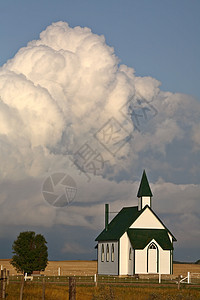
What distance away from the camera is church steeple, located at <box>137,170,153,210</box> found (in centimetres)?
7712

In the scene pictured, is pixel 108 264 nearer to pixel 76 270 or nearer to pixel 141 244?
pixel 141 244

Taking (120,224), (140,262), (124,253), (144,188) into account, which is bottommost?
(140,262)

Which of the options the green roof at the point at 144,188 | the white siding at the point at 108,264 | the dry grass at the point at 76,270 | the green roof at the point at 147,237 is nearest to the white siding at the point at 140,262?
the green roof at the point at 147,237

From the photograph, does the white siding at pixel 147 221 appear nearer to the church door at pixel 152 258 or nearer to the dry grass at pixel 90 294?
the church door at pixel 152 258

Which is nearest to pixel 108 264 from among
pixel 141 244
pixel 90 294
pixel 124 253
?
pixel 124 253

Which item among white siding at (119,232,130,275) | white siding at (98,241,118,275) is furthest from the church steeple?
white siding at (98,241,118,275)

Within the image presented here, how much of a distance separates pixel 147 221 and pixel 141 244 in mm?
3712

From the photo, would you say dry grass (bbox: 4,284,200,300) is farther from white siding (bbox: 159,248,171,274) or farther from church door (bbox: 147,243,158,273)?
white siding (bbox: 159,248,171,274)

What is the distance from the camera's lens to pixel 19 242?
69875 mm

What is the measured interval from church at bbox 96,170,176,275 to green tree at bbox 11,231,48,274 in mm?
10594

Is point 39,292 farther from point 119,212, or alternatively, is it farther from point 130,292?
point 119,212

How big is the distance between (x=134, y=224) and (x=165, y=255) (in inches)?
210

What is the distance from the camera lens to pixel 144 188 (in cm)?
7794

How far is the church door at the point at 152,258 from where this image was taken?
74.1 m
